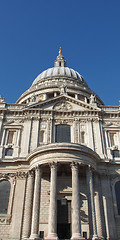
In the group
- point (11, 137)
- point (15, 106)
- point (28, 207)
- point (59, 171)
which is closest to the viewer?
point (28, 207)

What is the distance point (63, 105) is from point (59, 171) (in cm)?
1044

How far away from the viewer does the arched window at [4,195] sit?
81.1ft

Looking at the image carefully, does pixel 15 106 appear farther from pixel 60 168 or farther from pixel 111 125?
pixel 111 125

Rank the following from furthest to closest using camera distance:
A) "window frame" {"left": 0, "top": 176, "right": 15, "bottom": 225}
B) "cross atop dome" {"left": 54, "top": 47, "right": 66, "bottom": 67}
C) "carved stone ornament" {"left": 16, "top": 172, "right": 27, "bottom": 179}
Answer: "cross atop dome" {"left": 54, "top": 47, "right": 66, "bottom": 67} < "carved stone ornament" {"left": 16, "top": 172, "right": 27, "bottom": 179} < "window frame" {"left": 0, "top": 176, "right": 15, "bottom": 225}

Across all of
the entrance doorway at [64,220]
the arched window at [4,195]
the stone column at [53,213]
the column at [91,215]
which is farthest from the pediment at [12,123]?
the column at [91,215]

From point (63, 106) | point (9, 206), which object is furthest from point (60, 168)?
point (63, 106)

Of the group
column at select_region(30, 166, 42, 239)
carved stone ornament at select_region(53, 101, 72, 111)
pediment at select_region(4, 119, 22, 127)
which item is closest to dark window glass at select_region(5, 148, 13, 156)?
pediment at select_region(4, 119, 22, 127)

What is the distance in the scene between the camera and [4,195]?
25578 millimetres

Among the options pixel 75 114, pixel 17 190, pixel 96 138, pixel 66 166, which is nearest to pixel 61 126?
pixel 75 114

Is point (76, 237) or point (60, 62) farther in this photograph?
point (60, 62)

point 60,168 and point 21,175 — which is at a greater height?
point 60,168

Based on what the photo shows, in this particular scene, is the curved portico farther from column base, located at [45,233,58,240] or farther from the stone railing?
the stone railing

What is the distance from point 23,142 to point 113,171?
1156 centimetres

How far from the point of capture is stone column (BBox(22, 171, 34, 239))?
22058mm
